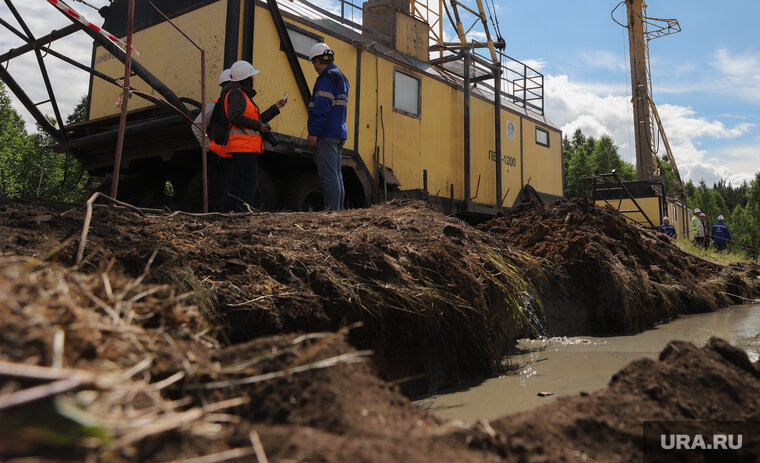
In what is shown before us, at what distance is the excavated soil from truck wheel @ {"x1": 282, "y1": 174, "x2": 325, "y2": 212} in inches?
96.7

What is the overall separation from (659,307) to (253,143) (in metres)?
5.00

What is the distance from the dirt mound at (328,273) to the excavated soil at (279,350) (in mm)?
13

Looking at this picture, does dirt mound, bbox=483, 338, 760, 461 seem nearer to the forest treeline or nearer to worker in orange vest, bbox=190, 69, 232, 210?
worker in orange vest, bbox=190, 69, 232, 210

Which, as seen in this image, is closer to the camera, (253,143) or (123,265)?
(123,265)

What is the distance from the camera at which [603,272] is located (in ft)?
20.9

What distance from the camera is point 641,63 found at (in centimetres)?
2498

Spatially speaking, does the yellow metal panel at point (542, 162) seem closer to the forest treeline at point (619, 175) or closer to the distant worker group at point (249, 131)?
the distant worker group at point (249, 131)

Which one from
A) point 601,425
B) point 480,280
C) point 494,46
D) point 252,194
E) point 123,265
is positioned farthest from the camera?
point 494,46

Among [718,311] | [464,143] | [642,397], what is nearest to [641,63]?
[464,143]

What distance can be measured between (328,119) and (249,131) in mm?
971

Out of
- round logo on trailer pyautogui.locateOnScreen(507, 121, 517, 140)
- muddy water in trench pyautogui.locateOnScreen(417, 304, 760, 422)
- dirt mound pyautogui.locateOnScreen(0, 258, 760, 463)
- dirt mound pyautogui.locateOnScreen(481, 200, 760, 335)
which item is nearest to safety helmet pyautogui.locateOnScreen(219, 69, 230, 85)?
dirt mound pyautogui.locateOnScreen(481, 200, 760, 335)

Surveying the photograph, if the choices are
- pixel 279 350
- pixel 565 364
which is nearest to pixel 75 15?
pixel 279 350

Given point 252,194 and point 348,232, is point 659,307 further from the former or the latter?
point 252,194

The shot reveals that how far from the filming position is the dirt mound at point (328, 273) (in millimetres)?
3314
